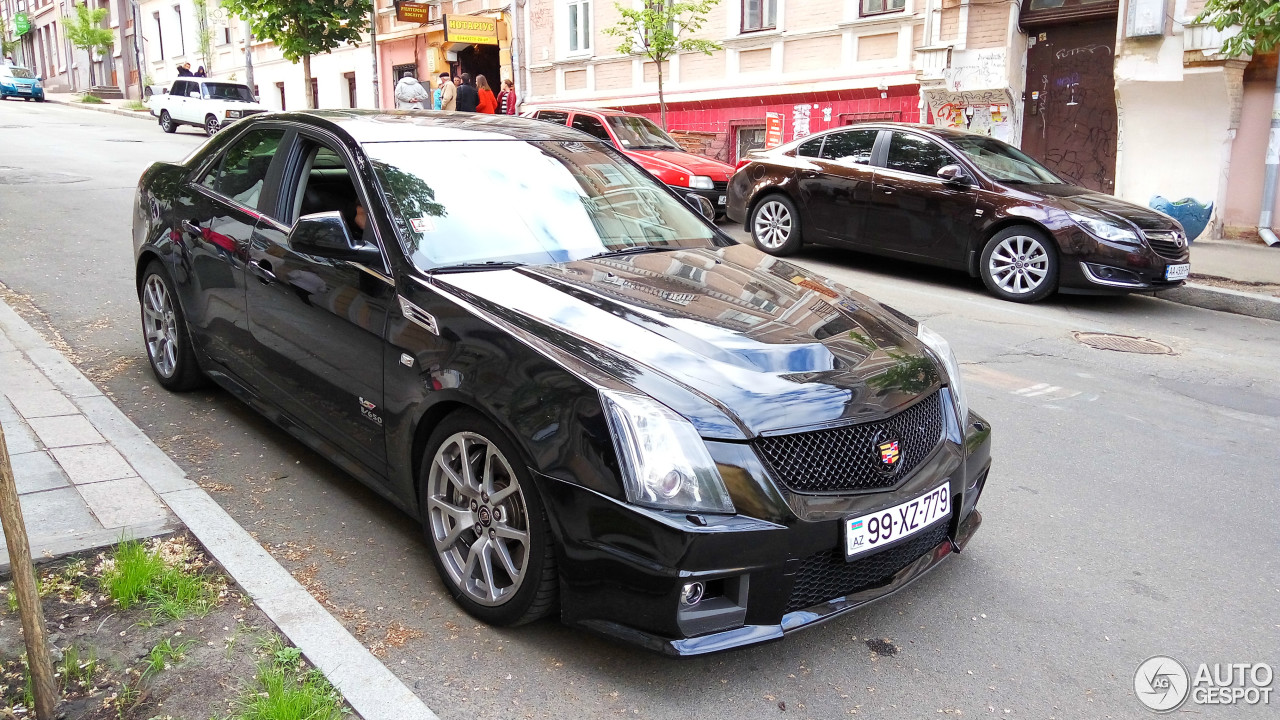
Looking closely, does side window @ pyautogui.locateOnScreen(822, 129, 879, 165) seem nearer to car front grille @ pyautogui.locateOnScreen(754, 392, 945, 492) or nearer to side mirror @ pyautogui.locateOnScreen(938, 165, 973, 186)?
side mirror @ pyautogui.locateOnScreen(938, 165, 973, 186)

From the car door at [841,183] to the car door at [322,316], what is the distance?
6938 mm

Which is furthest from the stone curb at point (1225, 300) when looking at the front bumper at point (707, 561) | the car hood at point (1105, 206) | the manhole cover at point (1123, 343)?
the front bumper at point (707, 561)

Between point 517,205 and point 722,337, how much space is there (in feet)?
4.29

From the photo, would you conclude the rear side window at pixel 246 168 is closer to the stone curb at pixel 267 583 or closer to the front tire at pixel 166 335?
the front tire at pixel 166 335

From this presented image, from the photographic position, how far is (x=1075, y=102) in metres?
14.9

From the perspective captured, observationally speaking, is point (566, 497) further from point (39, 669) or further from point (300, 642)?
point (39, 669)

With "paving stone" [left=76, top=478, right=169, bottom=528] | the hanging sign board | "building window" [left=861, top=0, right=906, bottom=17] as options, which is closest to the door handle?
"paving stone" [left=76, top=478, right=169, bottom=528]

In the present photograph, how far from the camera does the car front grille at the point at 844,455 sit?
2.87m

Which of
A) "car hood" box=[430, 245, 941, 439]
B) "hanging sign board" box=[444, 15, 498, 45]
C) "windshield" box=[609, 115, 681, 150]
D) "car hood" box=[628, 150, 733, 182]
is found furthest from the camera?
"hanging sign board" box=[444, 15, 498, 45]

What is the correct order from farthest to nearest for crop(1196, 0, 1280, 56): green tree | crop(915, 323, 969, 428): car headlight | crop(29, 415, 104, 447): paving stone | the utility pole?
crop(1196, 0, 1280, 56): green tree < crop(29, 415, 104, 447): paving stone < crop(915, 323, 969, 428): car headlight < the utility pole

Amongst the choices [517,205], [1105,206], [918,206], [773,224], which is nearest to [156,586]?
[517,205]

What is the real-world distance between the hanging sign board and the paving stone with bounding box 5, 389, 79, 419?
19.5 meters

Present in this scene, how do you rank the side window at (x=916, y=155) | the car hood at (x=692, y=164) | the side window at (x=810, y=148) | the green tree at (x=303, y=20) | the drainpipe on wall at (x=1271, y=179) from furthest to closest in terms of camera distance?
the green tree at (x=303, y=20) < the car hood at (x=692, y=164) < the drainpipe on wall at (x=1271, y=179) < the side window at (x=810, y=148) < the side window at (x=916, y=155)

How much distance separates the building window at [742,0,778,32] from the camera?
61.1 ft
